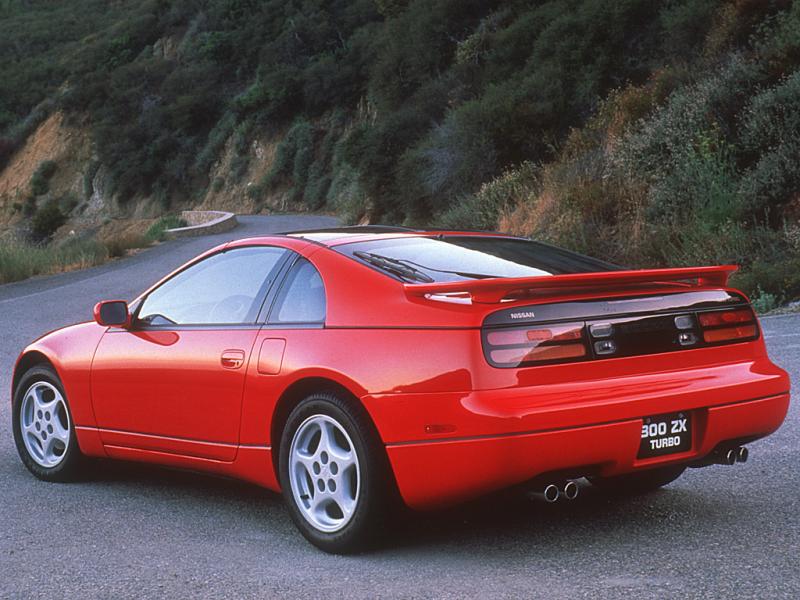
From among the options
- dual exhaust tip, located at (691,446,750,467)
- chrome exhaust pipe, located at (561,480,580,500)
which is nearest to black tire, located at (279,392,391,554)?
chrome exhaust pipe, located at (561,480,580,500)

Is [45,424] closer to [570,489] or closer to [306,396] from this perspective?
[306,396]

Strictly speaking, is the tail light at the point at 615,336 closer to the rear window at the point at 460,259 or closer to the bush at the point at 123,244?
the rear window at the point at 460,259

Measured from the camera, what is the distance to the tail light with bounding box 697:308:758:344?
17.2 ft

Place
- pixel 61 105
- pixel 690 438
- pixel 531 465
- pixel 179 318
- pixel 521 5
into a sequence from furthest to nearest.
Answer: pixel 61 105, pixel 521 5, pixel 179 318, pixel 690 438, pixel 531 465

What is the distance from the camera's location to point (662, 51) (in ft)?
91.3

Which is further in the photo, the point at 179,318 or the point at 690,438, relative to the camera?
the point at 179,318

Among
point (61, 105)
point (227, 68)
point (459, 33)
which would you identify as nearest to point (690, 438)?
point (459, 33)

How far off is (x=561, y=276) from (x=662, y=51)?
24191mm

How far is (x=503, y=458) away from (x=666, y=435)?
769 mm

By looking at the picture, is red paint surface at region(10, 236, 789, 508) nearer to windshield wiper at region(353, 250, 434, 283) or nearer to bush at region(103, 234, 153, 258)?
windshield wiper at region(353, 250, 434, 283)

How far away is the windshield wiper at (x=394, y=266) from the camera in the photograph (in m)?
5.18

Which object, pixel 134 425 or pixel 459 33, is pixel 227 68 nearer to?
pixel 459 33

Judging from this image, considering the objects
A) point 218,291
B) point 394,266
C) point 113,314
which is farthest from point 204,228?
point 394,266

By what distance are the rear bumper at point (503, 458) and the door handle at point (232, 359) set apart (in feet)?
3.49
